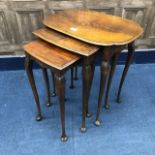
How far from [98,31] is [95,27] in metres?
0.05

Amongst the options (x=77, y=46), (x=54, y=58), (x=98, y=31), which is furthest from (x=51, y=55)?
(x=98, y=31)

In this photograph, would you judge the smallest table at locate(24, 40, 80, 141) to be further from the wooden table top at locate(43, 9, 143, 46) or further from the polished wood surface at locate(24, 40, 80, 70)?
the wooden table top at locate(43, 9, 143, 46)

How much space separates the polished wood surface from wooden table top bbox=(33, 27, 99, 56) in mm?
32

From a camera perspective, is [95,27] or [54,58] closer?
[54,58]

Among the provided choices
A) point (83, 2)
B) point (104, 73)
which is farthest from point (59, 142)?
point (83, 2)

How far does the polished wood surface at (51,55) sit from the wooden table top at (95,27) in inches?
3.9

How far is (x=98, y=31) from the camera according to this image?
103cm

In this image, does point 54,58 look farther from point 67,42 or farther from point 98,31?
point 98,31

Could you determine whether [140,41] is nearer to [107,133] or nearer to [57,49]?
[107,133]

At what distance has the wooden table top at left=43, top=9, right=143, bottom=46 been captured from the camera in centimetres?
96

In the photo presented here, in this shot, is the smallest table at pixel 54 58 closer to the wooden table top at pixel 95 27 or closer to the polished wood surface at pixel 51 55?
the polished wood surface at pixel 51 55

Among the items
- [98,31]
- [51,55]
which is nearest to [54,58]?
[51,55]

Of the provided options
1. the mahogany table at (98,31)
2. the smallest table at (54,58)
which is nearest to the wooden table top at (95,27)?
the mahogany table at (98,31)

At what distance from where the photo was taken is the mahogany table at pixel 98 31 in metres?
0.95
